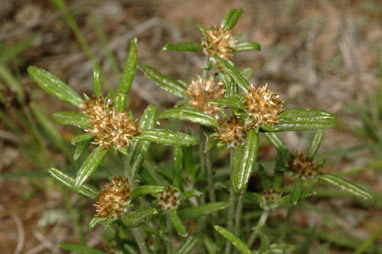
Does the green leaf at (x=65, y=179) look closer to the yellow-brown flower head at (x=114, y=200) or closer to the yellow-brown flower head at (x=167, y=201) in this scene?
the yellow-brown flower head at (x=114, y=200)

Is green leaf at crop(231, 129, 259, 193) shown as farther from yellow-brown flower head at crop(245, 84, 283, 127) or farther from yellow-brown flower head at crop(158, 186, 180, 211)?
yellow-brown flower head at crop(158, 186, 180, 211)

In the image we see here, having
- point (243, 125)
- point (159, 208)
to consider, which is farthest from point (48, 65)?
point (243, 125)

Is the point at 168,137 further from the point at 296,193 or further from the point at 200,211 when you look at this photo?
the point at 296,193

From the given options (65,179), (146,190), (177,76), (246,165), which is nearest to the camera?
(246,165)

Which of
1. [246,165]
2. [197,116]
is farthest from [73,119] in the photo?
[246,165]

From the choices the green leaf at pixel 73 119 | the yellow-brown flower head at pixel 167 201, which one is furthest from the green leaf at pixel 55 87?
the yellow-brown flower head at pixel 167 201

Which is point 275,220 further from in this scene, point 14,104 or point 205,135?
point 14,104
